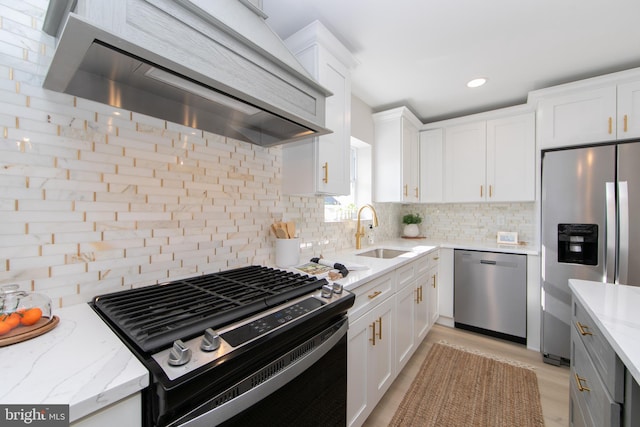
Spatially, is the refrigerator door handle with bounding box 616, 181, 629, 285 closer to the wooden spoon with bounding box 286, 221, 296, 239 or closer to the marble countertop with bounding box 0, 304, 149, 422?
the wooden spoon with bounding box 286, 221, 296, 239

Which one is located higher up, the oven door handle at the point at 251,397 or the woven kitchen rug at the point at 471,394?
the oven door handle at the point at 251,397

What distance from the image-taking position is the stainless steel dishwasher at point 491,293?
2.64m

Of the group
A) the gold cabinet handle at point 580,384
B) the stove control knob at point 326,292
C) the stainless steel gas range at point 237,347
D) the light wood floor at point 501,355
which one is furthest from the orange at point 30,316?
the gold cabinet handle at point 580,384

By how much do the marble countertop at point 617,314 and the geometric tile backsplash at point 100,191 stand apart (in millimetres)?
1588

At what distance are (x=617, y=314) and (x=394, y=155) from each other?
2306 mm

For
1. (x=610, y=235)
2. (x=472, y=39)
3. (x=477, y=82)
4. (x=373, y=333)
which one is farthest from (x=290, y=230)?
(x=610, y=235)

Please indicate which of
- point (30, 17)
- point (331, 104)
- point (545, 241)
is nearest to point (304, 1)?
point (331, 104)

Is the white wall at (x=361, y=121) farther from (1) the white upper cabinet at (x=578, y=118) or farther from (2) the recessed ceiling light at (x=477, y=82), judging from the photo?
(1) the white upper cabinet at (x=578, y=118)

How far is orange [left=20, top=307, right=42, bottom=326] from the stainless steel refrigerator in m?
3.26

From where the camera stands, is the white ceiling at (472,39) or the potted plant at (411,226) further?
the potted plant at (411,226)

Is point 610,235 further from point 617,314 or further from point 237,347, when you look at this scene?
point 237,347

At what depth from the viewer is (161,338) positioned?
697 millimetres

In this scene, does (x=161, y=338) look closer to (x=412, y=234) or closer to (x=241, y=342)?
(x=241, y=342)

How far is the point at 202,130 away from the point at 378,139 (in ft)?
7.31
